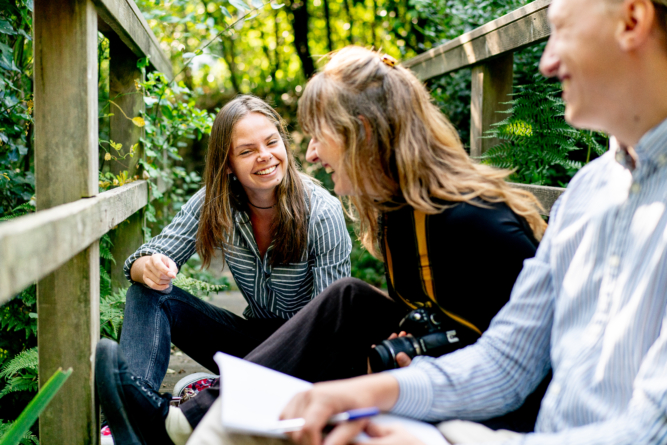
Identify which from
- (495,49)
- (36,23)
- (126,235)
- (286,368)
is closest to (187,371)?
(126,235)

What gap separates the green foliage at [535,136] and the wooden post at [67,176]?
1717 millimetres

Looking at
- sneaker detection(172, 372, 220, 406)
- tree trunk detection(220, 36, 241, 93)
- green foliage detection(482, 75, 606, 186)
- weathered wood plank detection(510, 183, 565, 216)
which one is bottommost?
sneaker detection(172, 372, 220, 406)

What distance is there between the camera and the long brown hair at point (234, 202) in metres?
2.19

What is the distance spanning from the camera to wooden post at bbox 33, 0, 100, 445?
1493mm

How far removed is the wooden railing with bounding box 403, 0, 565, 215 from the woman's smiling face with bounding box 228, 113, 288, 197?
0.92 meters

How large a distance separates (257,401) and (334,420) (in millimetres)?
155

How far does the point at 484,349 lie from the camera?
1201 millimetres

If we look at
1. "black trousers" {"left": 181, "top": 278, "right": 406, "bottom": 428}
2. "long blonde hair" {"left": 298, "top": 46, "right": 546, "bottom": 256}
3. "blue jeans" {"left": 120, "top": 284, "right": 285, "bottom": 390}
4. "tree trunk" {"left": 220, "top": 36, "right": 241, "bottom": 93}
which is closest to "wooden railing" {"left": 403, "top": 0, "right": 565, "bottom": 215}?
"long blonde hair" {"left": 298, "top": 46, "right": 546, "bottom": 256}

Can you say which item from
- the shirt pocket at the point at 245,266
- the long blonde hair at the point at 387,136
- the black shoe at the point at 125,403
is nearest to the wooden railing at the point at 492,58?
the long blonde hair at the point at 387,136

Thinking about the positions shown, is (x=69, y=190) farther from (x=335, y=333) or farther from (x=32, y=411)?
→ (x=335, y=333)

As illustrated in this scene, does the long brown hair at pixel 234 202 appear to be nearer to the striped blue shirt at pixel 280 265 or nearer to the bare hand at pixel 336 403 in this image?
the striped blue shirt at pixel 280 265

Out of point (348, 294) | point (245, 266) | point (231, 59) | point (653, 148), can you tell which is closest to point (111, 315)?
point (245, 266)

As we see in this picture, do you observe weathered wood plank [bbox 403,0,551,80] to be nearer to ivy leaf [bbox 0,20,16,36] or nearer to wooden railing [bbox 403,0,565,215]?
wooden railing [bbox 403,0,565,215]

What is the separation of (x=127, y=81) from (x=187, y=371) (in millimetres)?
1385
